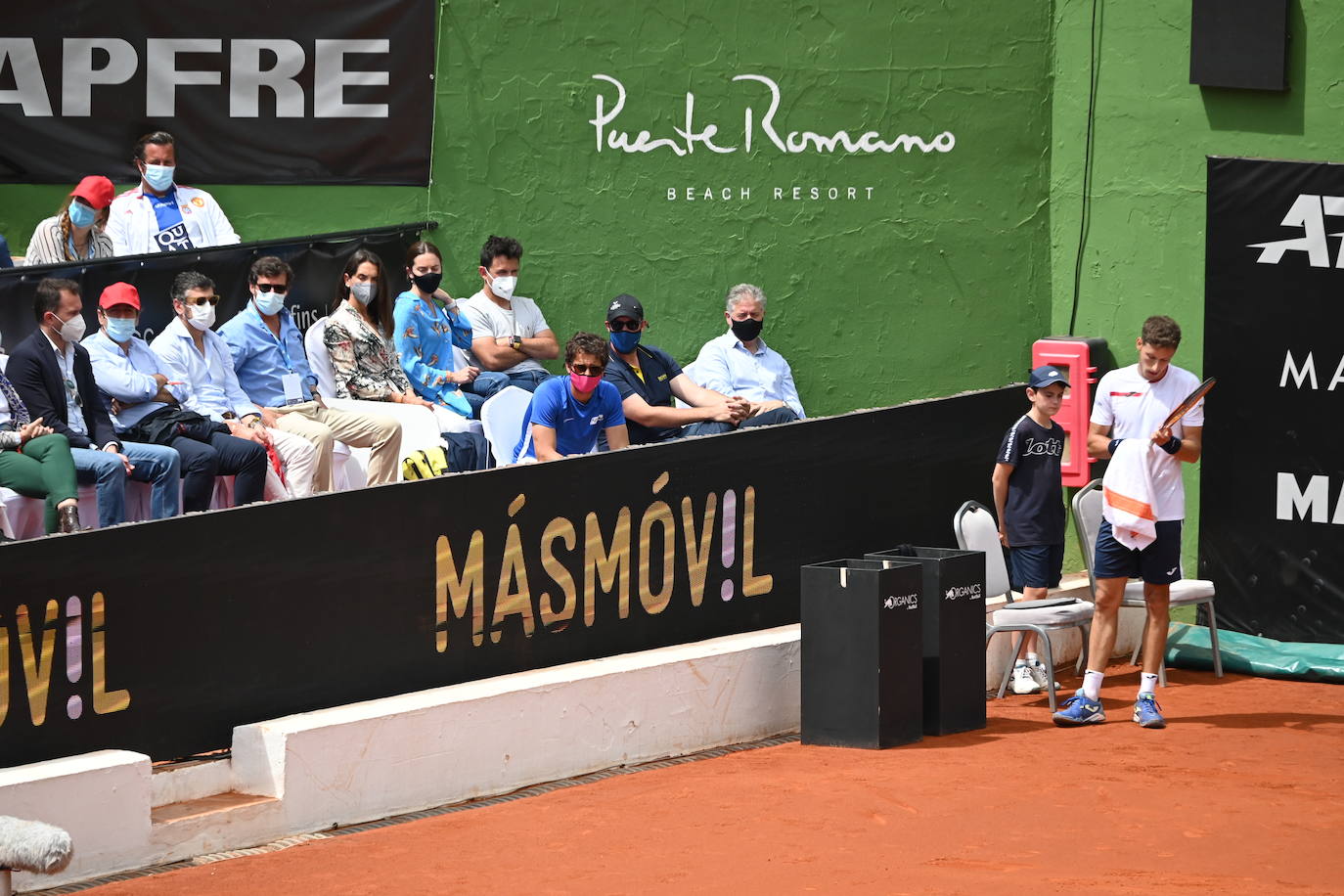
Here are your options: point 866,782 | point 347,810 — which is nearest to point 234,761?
point 347,810

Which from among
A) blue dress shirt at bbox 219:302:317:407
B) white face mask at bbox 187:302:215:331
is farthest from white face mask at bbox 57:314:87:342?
blue dress shirt at bbox 219:302:317:407

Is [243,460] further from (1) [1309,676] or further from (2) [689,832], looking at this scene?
(1) [1309,676]

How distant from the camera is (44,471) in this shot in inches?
365

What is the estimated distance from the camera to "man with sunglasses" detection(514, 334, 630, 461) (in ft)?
34.5

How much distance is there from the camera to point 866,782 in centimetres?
914

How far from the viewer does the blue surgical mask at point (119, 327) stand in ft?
33.7

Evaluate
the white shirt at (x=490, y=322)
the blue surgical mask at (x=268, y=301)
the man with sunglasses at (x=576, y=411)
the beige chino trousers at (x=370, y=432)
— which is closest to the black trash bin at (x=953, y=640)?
the man with sunglasses at (x=576, y=411)

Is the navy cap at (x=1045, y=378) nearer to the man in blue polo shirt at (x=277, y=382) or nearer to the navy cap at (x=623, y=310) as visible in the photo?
the navy cap at (x=623, y=310)

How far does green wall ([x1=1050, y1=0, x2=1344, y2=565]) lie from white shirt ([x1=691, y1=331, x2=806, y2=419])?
2.34 metres

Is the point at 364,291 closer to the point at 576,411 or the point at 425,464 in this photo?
the point at 425,464

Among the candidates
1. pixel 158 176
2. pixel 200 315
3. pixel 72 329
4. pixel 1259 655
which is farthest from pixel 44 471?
pixel 1259 655

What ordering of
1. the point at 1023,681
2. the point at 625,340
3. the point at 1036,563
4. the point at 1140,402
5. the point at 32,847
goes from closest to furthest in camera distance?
the point at 32,847 → the point at 1140,402 → the point at 1023,681 → the point at 1036,563 → the point at 625,340

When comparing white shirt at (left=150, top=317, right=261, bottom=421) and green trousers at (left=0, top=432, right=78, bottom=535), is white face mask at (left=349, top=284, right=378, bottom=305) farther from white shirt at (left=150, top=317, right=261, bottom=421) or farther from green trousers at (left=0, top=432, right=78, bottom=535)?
green trousers at (left=0, top=432, right=78, bottom=535)

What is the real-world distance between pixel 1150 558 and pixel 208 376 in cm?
539
